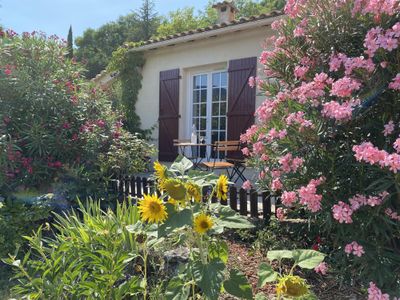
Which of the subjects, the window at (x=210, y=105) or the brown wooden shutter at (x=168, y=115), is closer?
the window at (x=210, y=105)

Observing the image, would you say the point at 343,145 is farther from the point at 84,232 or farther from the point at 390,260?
the point at 84,232

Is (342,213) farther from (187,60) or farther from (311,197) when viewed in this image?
(187,60)

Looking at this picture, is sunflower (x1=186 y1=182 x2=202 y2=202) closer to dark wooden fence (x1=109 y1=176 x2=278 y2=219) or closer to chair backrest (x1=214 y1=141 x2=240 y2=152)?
dark wooden fence (x1=109 y1=176 x2=278 y2=219)

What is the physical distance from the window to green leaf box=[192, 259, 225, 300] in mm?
6498

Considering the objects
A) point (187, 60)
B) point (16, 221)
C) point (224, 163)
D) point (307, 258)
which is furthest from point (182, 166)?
point (187, 60)

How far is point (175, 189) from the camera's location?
1782 millimetres

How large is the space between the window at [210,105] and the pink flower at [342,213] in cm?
644

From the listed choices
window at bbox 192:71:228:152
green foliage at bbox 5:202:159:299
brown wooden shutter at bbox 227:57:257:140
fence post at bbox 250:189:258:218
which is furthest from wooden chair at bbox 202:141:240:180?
green foliage at bbox 5:202:159:299

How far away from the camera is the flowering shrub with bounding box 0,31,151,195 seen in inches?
171

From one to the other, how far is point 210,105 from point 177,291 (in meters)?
6.88

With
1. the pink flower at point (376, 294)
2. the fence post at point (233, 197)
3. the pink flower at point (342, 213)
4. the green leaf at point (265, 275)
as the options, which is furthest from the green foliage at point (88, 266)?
the fence post at point (233, 197)

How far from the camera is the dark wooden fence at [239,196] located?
12.1 ft

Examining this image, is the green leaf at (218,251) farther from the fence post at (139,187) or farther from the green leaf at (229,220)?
the fence post at (139,187)

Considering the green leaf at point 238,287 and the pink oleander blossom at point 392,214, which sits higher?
the pink oleander blossom at point 392,214
